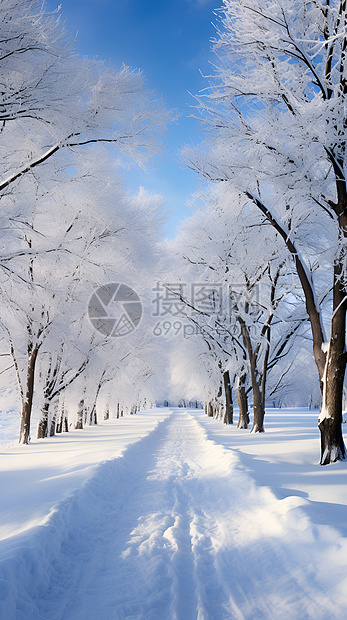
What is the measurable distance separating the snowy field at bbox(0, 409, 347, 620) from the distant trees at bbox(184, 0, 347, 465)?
9.30 ft

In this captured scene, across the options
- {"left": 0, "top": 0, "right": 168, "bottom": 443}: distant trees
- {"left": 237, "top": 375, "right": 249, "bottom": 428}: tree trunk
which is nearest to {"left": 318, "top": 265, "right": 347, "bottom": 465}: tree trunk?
{"left": 0, "top": 0, "right": 168, "bottom": 443}: distant trees

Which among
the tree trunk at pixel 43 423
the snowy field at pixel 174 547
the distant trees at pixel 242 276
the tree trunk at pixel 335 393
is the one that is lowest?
the tree trunk at pixel 43 423

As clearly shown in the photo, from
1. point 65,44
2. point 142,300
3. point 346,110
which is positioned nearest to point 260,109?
point 346,110

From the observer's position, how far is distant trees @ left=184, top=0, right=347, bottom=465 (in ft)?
23.2

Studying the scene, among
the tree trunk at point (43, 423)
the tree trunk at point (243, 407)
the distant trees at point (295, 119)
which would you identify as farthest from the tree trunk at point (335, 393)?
the tree trunk at point (43, 423)

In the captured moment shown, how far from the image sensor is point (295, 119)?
684 centimetres

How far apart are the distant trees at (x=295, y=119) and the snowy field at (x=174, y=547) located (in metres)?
2.83

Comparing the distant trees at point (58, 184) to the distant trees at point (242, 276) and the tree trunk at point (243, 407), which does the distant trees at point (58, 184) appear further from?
the tree trunk at point (243, 407)

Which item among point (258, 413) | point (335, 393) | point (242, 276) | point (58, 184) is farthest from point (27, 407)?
point (335, 393)

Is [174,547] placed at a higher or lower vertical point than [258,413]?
higher

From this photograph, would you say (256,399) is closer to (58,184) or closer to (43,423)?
(43,423)

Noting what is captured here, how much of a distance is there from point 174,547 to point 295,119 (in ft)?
23.9

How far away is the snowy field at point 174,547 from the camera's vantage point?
2707mm

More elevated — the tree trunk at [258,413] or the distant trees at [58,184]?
the distant trees at [58,184]
